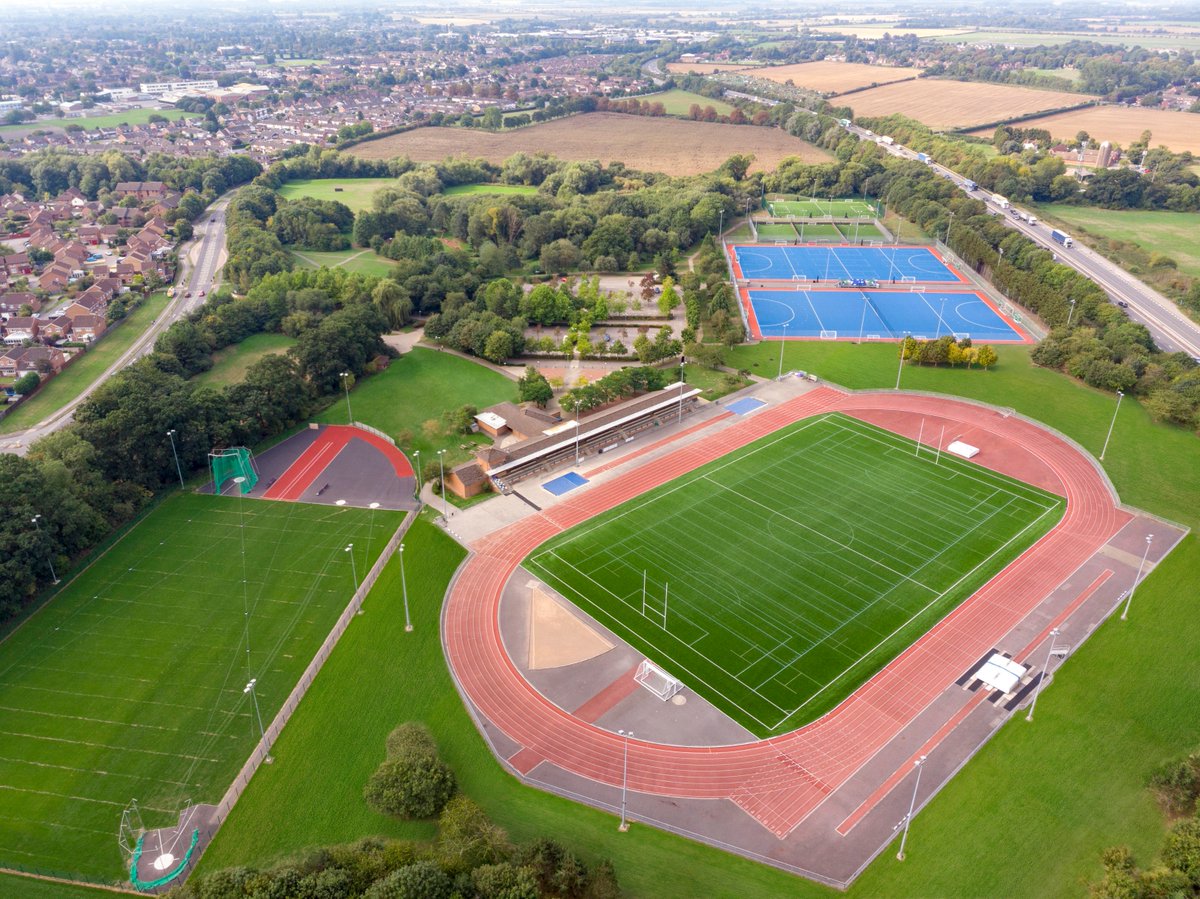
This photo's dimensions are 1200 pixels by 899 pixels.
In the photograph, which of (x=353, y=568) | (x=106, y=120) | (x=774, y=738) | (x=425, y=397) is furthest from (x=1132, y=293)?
(x=106, y=120)

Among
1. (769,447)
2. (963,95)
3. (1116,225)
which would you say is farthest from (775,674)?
(963,95)

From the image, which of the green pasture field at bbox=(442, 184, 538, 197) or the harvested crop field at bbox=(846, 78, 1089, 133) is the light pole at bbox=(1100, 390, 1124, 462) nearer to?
the green pasture field at bbox=(442, 184, 538, 197)

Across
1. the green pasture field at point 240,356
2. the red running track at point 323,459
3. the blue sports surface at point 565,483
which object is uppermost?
the blue sports surface at point 565,483

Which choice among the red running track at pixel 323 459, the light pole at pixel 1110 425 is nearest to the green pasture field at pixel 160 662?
the red running track at pixel 323 459

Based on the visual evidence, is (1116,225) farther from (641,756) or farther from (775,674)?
(641,756)

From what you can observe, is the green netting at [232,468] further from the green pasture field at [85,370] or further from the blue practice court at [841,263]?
the blue practice court at [841,263]

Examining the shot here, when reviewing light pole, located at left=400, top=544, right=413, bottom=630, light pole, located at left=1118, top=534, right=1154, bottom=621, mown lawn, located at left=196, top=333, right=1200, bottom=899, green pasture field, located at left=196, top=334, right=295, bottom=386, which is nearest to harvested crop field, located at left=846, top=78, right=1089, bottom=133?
light pole, located at left=1118, top=534, right=1154, bottom=621
